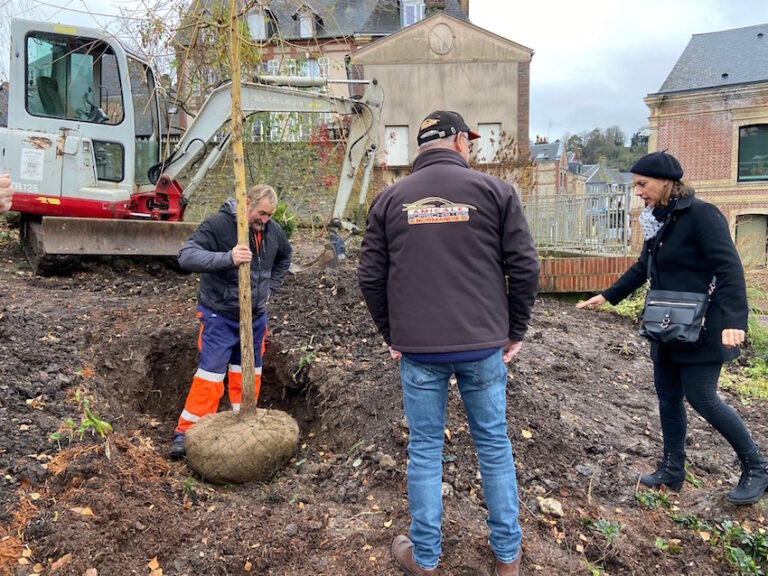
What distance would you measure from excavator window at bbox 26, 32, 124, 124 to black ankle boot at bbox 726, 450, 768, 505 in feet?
25.8

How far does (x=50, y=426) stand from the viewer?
148 inches

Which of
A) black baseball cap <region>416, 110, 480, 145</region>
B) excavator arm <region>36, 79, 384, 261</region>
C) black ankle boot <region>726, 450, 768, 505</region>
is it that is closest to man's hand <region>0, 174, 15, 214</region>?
black baseball cap <region>416, 110, 480, 145</region>

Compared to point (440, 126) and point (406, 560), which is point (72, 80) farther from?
point (406, 560)

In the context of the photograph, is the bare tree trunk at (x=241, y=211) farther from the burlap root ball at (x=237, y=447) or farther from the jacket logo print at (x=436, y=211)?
the jacket logo print at (x=436, y=211)

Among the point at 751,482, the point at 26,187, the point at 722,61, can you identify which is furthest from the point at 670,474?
the point at 722,61

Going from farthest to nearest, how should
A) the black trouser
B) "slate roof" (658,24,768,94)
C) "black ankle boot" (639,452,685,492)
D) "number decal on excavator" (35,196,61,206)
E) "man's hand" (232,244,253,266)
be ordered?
1. "slate roof" (658,24,768,94)
2. "number decal on excavator" (35,196,61,206)
3. "man's hand" (232,244,253,266)
4. "black ankle boot" (639,452,685,492)
5. the black trouser

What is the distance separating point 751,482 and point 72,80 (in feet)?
27.4

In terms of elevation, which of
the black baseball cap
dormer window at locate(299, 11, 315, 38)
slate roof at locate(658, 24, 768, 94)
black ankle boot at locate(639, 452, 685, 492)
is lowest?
black ankle boot at locate(639, 452, 685, 492)

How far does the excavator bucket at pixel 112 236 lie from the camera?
7.55 metres

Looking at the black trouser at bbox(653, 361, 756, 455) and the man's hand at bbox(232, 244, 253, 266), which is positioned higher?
the man's hand at bbox(232, 244, 253, 266)

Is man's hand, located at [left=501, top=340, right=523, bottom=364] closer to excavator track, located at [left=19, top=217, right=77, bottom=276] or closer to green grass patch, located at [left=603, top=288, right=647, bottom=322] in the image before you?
green grass patch, located at [left=603, top=288, right=647, bottom=322]

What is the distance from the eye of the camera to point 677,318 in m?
3.12

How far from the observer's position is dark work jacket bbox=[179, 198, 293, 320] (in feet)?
13.0

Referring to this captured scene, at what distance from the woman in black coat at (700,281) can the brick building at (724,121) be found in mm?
22760
